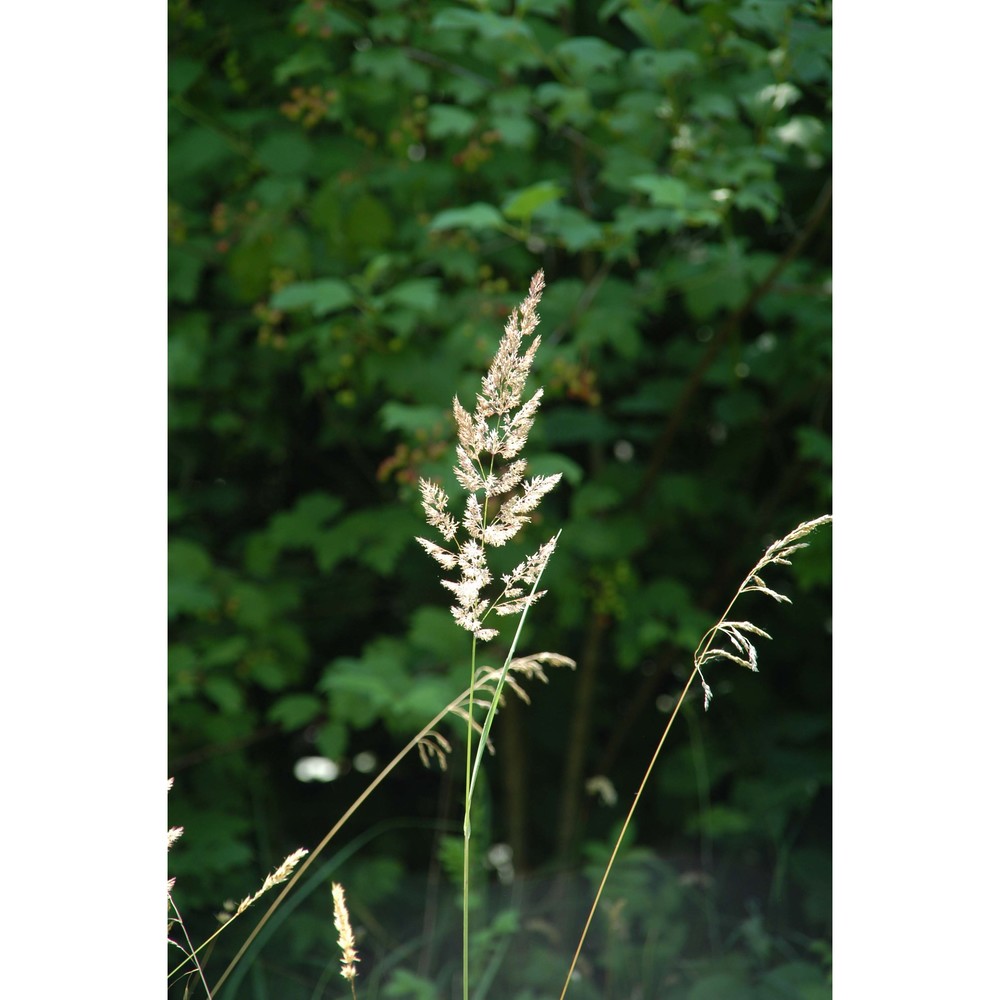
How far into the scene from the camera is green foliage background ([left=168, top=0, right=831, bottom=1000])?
5.18 feet

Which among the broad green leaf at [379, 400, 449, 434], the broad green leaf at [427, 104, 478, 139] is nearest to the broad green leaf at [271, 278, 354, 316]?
the broad green leaf at [379, 400, 449, 434]

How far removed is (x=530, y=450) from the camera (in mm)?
1784

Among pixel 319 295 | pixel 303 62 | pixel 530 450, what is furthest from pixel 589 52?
pixel 530 450

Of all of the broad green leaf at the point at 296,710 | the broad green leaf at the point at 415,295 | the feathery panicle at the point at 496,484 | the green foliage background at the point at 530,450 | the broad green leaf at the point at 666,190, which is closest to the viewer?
the feathery panicle at the point at 496,484

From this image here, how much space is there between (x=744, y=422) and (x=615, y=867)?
94 centimetres

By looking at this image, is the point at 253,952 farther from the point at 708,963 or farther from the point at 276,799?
the point at 708,963

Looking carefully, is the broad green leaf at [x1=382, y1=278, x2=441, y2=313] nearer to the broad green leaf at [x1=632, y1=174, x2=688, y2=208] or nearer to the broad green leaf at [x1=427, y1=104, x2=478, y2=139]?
the broad green leaf at [x1=427, y1=104, x2=478, y2=139]

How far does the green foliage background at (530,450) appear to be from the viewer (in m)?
1.58

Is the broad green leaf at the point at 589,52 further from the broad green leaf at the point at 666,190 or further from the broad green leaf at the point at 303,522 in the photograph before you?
the broad green leaf at the point at 303,522

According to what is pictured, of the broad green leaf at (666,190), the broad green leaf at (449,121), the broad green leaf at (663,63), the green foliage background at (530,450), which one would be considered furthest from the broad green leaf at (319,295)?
the broad green leaf at (663,63)
